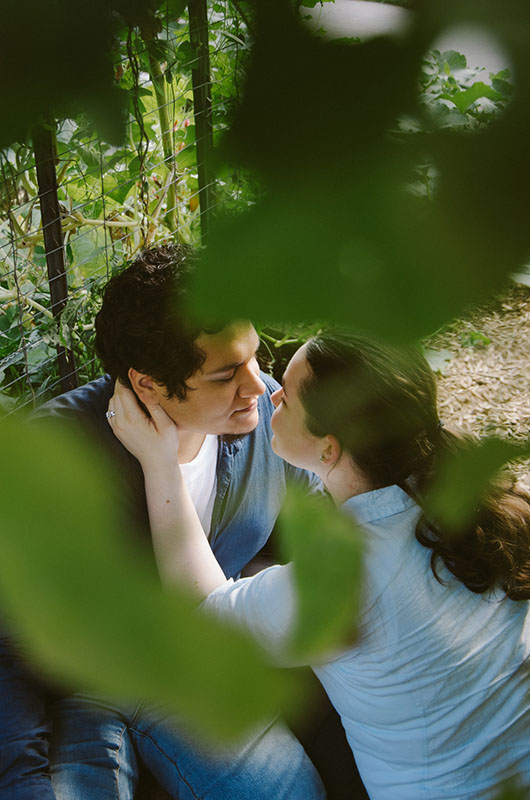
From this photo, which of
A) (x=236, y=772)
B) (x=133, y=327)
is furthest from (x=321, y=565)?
(x=236, y=772)

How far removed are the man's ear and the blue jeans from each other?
0.58 m

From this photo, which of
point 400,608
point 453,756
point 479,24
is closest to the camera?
point 479,24

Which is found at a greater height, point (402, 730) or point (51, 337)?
point (51, 337)

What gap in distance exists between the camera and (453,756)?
1.29 meters

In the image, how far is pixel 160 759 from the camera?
162 centimetres

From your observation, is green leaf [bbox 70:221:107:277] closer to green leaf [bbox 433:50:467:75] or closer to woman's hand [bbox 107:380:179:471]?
woman's hand [bbox 107:380:179:471]

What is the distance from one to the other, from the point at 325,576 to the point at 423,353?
0.09 meters

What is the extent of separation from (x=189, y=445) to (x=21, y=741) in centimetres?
65

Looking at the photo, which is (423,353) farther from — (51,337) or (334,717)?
(51,337)

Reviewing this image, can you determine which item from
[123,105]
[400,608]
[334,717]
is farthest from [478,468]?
[334,717]

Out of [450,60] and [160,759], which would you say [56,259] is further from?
[450,60]

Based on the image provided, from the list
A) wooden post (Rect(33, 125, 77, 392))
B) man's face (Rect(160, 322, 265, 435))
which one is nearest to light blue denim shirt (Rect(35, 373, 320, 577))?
man's face (Rect(160, 322, 265, 435))

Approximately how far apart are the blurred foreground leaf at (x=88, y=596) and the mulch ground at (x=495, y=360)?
124mm

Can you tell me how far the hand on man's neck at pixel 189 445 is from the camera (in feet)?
5.48
